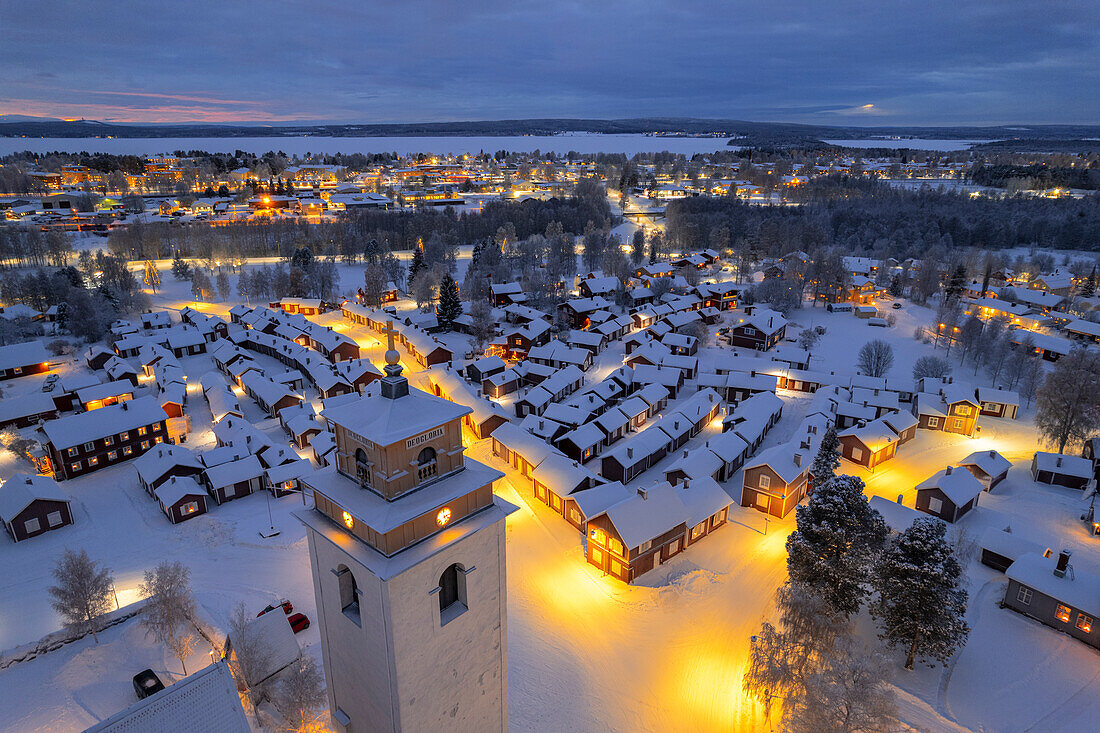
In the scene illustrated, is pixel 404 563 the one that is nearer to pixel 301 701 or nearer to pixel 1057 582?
pixel 301 701

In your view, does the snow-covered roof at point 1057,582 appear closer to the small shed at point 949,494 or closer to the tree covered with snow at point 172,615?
the small shed at point 949,494

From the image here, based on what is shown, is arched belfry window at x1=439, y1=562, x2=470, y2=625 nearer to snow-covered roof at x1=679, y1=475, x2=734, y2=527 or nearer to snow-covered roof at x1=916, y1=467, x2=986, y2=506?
snow-covered roof at x1=679, y1=475, x2=734, y2=527

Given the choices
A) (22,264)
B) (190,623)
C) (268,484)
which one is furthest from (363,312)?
(22,264)

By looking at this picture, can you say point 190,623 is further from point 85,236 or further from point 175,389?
point 85,236

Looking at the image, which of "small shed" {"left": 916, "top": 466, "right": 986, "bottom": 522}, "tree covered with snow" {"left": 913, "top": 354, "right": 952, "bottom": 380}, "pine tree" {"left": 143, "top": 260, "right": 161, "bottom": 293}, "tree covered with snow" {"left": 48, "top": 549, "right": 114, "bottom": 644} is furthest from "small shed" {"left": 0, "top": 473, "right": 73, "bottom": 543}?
"tree covered with snow" {"left": 913, "top": 354, "right": 952, "bottom": 380}

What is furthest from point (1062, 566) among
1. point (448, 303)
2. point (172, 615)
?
point (448, 303)
